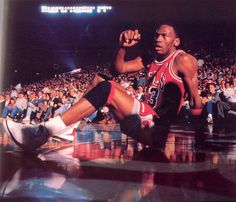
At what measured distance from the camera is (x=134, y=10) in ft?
6.98

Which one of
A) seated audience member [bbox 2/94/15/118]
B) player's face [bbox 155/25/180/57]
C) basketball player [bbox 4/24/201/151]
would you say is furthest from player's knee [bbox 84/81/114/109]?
seated audience member [bbox 2/94/15/118]

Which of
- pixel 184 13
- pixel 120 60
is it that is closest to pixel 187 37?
pixel 184 13

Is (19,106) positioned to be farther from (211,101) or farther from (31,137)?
(211,101)

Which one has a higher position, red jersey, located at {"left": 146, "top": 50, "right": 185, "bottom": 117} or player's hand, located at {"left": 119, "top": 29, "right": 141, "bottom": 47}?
player's hand, located at {"left": 119, "top": 29, "right": 141, "bottom": 47}

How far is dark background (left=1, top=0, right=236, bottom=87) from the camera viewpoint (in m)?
2.07

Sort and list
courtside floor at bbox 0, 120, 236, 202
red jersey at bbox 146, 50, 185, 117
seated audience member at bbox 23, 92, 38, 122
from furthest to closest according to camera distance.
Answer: seated audience member at bbox 23, 92, 38, 122, red jersey at bbox 146, 50, 185, 117, courtside floor at bbox 0, 120, 236, 202

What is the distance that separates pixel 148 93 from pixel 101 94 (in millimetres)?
282

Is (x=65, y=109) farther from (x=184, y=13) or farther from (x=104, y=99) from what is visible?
(x=184, y=13)

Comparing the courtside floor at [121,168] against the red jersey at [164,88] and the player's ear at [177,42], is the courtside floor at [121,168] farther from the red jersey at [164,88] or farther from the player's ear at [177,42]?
the player's ear at [177,42]

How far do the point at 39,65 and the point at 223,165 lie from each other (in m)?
1.27

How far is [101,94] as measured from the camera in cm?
206

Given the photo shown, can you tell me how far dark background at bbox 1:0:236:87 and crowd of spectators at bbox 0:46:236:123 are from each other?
52mm

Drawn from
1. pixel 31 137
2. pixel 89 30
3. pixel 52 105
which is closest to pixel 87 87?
pixel 52 105

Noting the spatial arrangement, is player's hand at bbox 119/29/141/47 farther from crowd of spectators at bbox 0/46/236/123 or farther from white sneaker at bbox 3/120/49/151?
white sneaker at bbox 3/120/49/151
